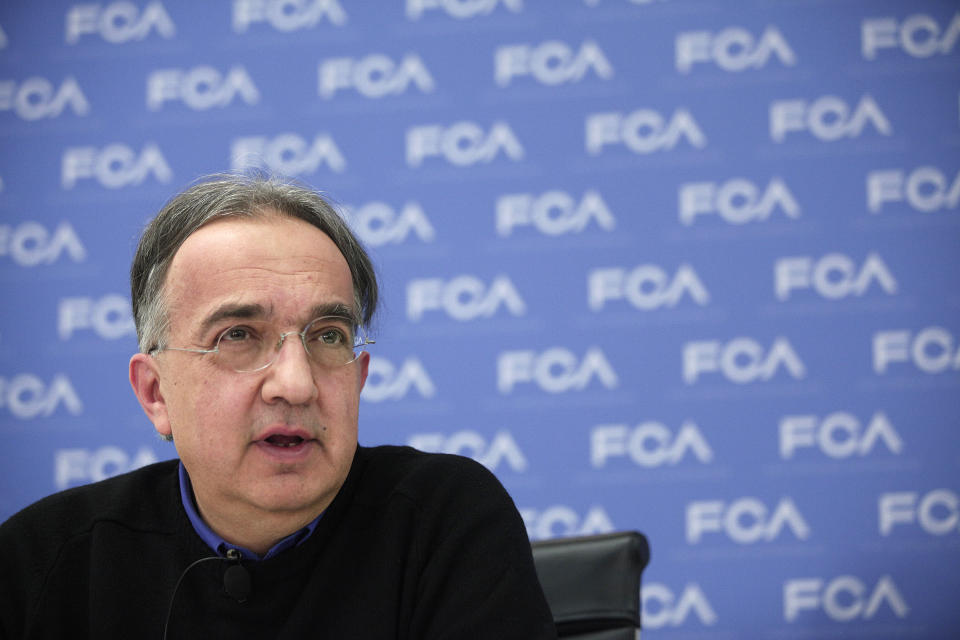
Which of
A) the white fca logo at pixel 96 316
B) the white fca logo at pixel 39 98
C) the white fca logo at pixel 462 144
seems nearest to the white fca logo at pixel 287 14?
the white fca logo at pixel 462 144

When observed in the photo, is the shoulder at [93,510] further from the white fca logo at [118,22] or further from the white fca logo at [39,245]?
the white fca logo at [118,22]

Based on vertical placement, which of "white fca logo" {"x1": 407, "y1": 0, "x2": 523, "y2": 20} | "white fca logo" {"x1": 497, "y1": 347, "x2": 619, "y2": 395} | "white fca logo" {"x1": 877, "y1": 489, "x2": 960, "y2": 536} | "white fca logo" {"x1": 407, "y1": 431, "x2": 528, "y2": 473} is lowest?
"white fca logo" {"x1": 877, "y1": 489, "x2": 960, "y2": 536}

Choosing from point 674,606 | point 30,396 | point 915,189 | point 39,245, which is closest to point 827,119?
point 915,189

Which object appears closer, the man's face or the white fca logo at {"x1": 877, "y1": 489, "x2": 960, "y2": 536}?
the man's face

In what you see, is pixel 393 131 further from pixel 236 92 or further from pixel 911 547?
pixel 911 547

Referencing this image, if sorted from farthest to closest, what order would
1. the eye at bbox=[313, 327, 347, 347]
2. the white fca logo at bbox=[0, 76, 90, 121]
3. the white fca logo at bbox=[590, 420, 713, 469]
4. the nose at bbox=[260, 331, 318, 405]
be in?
the white fca logo at bbox=[0, 76, 90, 121] < the white fca logo at bbox=[590, 420, 713, 469] < the eye at bbox=[313, 327, 347, 347] < the nose at bbox=[260, 331, 318, 405]

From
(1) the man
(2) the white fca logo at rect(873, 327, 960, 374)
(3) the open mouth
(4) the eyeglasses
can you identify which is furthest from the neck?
(2) the white fca logo at rect(873, 327, 960, 374)

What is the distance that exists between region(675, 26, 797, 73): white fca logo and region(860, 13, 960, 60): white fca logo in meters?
0.26

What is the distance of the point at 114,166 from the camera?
3238mm

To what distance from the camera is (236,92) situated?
3.21m

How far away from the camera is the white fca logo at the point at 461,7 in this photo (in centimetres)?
311

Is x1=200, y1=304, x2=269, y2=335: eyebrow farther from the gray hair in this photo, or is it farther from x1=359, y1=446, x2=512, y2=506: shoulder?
x1=359, y1=446, x2=512, y2=506: shoulder

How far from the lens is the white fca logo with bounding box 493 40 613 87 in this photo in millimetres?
3049

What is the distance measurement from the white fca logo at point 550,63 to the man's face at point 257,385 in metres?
1.97
